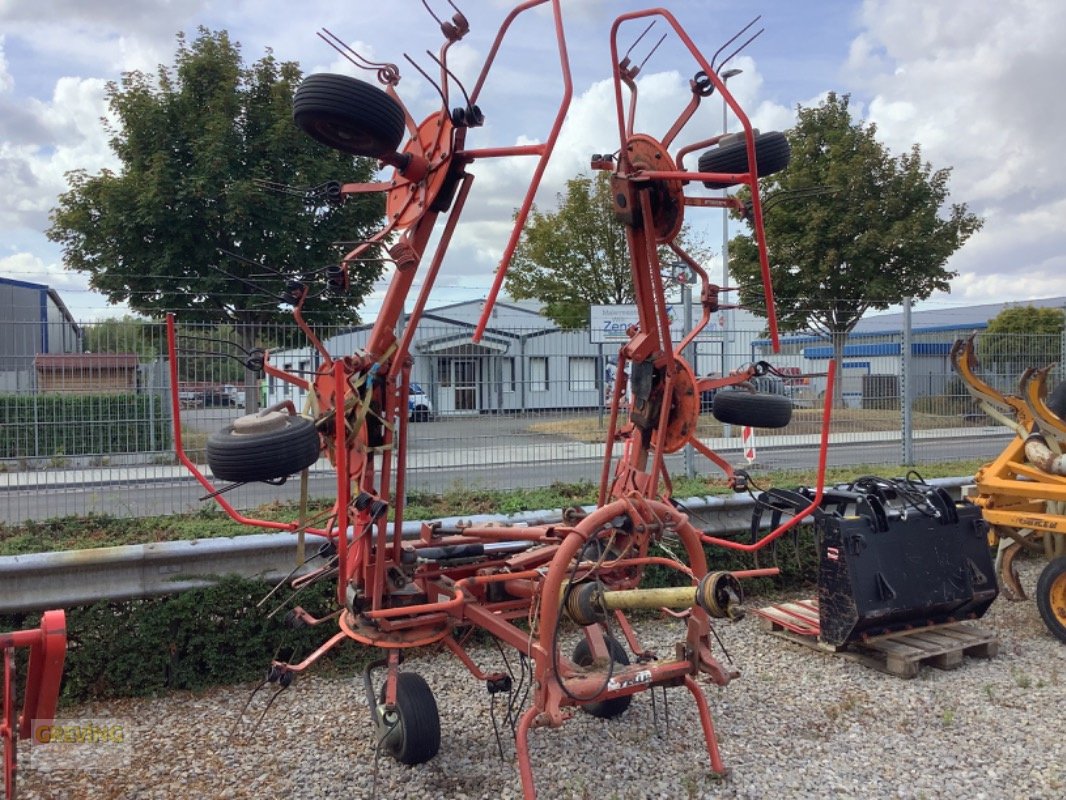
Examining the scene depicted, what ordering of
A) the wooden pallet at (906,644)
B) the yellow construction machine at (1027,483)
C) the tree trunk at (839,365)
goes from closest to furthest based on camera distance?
1. the wooden pallet at (906,644)
2. the yellow construction machine at (1027,483)
3. the tree trunk at (839,365)

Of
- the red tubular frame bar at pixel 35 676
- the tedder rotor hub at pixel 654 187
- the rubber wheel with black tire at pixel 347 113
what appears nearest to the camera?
the red tubular frame bar at pixel 35 676

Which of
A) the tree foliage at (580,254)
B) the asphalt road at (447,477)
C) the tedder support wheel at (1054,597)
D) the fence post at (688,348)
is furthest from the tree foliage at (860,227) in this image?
the tedder support wheel at (1054,597)

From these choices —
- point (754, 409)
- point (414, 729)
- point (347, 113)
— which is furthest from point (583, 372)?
point (347, 113)

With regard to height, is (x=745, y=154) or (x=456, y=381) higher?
(x=745, y=154)

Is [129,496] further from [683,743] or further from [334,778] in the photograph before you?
[683,743]

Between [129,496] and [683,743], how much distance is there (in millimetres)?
5136

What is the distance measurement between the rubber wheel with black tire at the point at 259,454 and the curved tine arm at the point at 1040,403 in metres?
5.64

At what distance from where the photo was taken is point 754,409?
4457 millimetres

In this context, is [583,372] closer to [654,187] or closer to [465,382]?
[465,382]

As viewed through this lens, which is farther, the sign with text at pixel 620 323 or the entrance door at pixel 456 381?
the sign with text at pixel 620 323

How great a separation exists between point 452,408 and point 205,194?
280 inches

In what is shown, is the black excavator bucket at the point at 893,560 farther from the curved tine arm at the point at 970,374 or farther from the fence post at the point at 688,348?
the fence post at the point at 688,348

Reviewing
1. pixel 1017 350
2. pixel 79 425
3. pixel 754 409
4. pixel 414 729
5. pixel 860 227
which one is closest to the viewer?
pixel 414 729

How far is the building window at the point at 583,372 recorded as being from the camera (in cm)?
882
